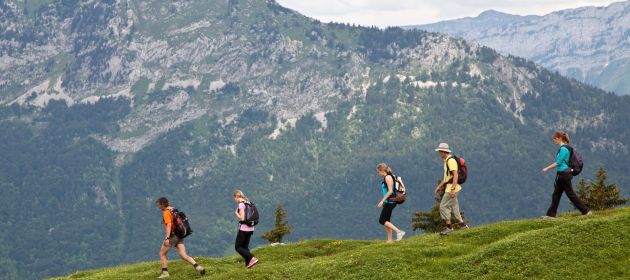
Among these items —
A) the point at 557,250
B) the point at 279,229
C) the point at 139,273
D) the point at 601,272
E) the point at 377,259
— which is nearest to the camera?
the point at 601,272

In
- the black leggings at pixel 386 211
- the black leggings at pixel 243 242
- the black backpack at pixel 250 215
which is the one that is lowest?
the black leggings at pixel 243 242

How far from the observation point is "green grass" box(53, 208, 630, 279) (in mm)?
36094

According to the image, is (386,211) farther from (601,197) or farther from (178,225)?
(601,197)

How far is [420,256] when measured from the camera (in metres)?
41.1

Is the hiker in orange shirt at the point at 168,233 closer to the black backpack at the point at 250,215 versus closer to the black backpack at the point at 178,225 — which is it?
the black backpack at the point at 178,225

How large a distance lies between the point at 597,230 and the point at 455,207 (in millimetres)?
8021

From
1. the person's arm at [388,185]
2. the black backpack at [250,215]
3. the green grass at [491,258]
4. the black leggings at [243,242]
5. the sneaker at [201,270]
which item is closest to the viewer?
the green grass at [491,258]

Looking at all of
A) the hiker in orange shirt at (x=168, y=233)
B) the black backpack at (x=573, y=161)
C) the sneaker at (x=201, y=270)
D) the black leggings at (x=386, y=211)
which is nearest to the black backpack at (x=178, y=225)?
the hiker in orange shirt at (x=168, y=233)

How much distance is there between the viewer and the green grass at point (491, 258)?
36094mm

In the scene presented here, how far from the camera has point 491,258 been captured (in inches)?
1511

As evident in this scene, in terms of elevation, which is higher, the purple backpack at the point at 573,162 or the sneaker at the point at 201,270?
the purple backpack at the point at 573,162

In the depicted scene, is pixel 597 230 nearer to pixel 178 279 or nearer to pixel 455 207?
pixel 455 207

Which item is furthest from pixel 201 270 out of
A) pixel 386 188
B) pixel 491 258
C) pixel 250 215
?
pixel 491 258

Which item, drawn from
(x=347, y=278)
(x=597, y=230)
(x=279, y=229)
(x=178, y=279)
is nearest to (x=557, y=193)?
(x=597, y=230)
